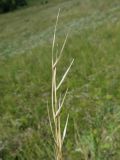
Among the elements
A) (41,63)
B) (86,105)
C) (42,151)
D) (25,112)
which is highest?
(42,151)

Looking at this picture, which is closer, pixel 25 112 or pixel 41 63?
pixel 25 112

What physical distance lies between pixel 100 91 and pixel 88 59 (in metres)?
5.10

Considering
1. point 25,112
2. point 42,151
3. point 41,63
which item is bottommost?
point 41,63

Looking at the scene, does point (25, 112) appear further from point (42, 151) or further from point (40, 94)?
point (42, 151)

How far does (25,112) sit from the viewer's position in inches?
417

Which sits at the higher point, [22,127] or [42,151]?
[42,151]

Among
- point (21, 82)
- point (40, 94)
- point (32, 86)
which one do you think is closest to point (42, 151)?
point (40, 94)

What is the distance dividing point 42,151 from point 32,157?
256mm

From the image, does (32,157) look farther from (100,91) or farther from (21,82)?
(21,82)

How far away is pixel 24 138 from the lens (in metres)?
7.99

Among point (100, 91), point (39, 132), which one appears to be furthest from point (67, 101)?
point (39, 132)

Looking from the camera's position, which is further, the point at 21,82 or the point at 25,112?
the point at 21,82

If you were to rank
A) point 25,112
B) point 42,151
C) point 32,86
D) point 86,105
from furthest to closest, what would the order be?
1. point 32,86
2. point 25,112
3. point 86,105
4. point 42,151

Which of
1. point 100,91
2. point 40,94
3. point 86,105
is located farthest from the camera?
point 40,94
